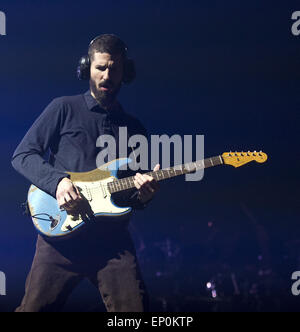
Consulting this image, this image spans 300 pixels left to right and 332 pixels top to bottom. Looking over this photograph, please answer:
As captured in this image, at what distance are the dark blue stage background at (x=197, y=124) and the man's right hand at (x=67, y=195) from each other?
2438 millimetres

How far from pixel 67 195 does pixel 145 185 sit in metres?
0.52

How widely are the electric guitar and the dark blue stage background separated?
2.25m

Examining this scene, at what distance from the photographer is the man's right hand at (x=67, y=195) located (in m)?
2.85

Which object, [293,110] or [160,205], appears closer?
[293,110]

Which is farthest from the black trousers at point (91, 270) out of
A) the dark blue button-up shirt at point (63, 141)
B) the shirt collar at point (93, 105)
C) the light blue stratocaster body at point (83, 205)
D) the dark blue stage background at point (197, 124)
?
the dark blue stage background at point (197, 124)

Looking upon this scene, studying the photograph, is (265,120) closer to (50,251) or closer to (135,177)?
(135,177)

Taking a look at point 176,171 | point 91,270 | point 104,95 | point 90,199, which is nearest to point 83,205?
point 90,199

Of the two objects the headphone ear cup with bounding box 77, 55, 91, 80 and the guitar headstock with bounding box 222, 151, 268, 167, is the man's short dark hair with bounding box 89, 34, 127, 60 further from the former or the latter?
the guitar headstock with bounding box 222, 151, 268, 167

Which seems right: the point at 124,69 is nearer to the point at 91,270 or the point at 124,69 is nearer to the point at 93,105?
the point at 93,105

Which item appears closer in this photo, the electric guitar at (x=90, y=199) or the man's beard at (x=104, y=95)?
the electric guitar at (x=90, y=199)

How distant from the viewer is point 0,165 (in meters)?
5.71

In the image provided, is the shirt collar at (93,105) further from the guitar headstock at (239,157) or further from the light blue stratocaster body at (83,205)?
the guitar headstock at (239,157)

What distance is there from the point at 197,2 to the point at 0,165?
3.19m

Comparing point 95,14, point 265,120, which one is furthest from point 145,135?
point 265,120
